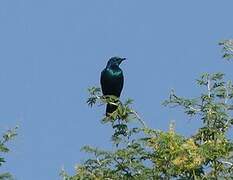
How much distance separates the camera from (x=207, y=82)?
861 centimetres

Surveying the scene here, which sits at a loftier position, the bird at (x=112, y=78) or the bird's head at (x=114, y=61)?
the bird's head at (x=114, y=61)

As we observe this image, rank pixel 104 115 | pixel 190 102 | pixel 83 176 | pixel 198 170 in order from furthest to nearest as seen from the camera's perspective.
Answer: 1. pixel 104 115
2. pixel 190 102
3. pixel 83 176
4. pixel 198 170

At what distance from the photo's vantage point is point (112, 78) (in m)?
12.5

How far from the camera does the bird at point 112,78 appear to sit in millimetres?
12375

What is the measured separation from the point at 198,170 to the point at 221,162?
1.31 ft

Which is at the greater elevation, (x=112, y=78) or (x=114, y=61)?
(x=114, y=61)

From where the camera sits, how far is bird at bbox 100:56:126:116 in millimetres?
12375

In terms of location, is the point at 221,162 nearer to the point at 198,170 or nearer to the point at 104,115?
the point at 198,170

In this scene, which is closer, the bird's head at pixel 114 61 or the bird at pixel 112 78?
the bird at pixel 112 78

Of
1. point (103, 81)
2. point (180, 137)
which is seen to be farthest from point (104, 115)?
point (103, 81)

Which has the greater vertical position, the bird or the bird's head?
the bird's head

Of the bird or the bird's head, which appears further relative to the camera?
the bird's head

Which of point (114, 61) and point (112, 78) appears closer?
point (112, 78)

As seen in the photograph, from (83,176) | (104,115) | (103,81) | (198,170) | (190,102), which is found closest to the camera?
(198,170)
